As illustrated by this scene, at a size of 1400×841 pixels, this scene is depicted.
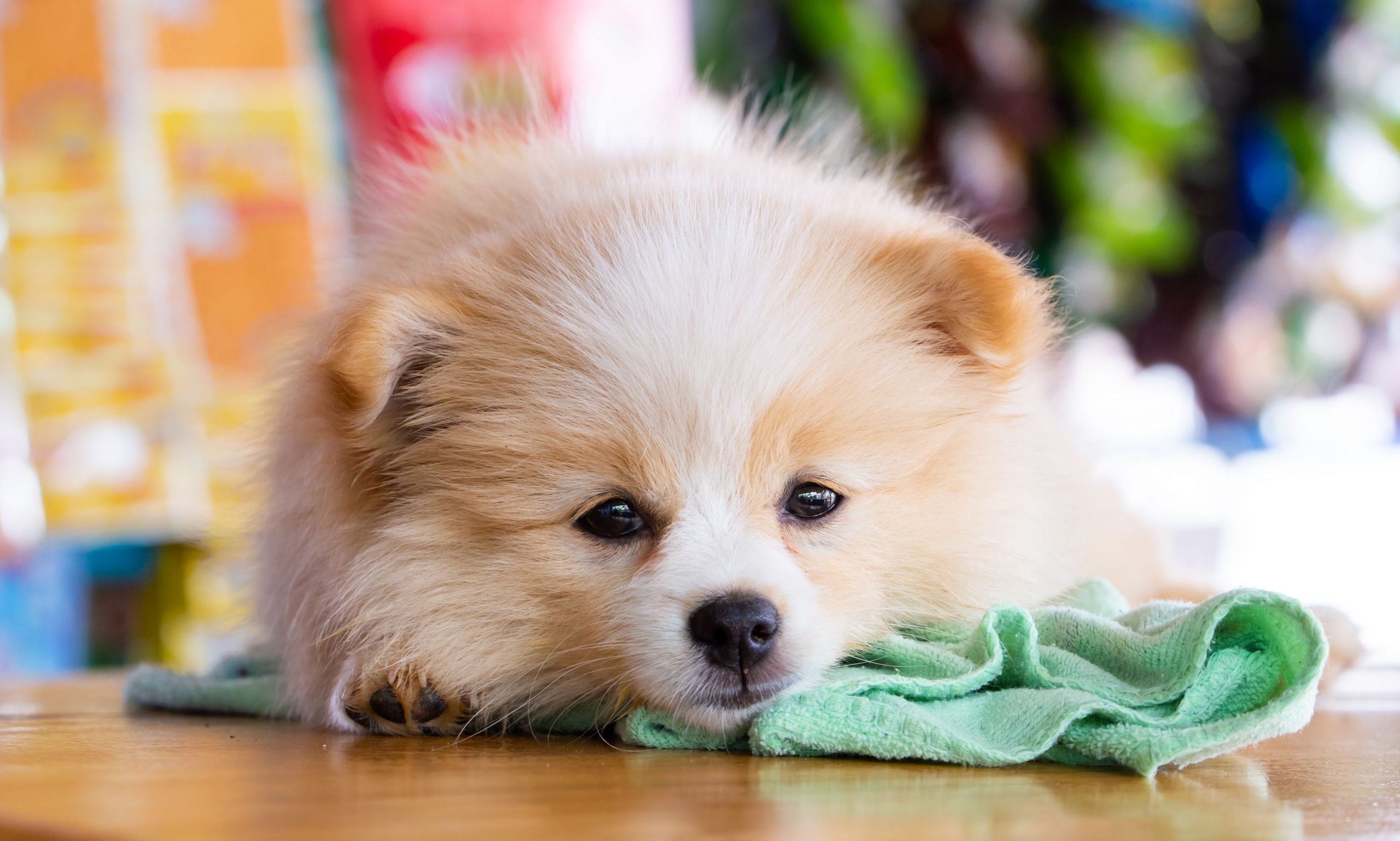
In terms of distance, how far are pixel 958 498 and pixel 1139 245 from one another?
3.20m

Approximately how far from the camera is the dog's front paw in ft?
6.29

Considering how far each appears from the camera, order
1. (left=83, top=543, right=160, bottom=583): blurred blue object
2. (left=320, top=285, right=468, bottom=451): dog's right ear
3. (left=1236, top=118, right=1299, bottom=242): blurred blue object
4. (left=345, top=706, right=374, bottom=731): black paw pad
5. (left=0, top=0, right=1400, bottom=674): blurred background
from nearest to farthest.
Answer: (left=320, top=285, right=468, bottom=451): dog's right ear → (left=345, top=706, right=374, bottom=731): black paw pad → (left=0, top=0, right=1400, bottom=674): blurred background → (left=1236, top=118, right=1299, bottom=242): blurred blue object → (left=83, top=543, right=160, bottom=583): blurred blue object

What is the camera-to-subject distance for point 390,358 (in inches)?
73.7

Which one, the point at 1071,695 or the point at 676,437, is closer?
the point at 1071,695

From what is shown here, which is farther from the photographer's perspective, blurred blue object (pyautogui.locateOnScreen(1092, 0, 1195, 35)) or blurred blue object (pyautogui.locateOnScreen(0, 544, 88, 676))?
blurred blue object (pyautogui.locateOnScreen(1092, 0, 1195, 35))

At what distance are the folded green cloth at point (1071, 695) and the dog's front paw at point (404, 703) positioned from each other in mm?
271

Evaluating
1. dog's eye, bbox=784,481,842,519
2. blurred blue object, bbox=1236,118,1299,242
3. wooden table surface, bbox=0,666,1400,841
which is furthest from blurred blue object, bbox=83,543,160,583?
blurred blue object, bbox=1236,118,1299,242

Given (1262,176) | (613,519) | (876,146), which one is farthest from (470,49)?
(613,519)

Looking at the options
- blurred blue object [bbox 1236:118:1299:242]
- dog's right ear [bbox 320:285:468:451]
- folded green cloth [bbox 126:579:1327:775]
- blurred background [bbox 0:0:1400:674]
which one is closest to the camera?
folded green cloth [bbox 126:579:1327:775]

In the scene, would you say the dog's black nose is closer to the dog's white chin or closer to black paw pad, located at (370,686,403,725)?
the dog's white chin

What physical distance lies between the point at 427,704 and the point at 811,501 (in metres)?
0.64

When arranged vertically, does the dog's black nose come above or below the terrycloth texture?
above

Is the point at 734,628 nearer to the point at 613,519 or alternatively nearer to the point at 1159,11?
the point at 613,519

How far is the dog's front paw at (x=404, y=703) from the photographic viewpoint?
6.29 ft
